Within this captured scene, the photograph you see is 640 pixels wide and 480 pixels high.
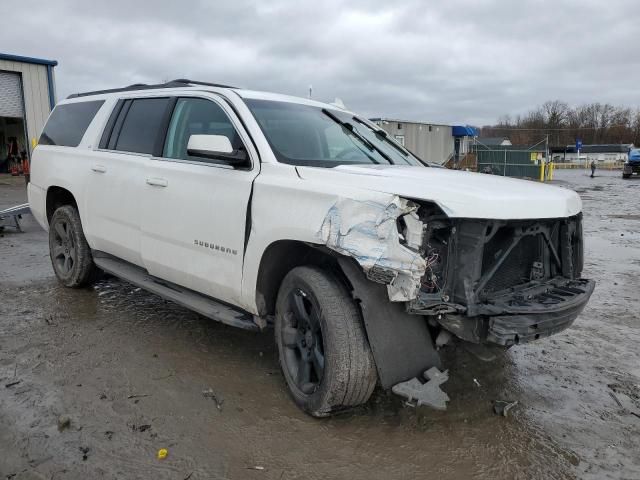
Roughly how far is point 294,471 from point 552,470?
1310mm

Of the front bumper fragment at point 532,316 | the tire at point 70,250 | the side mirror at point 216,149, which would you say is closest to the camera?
the front bumper fragment at point 532,316

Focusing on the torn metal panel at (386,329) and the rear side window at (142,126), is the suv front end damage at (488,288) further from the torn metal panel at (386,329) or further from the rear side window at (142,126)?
the rear side window at (142,126)

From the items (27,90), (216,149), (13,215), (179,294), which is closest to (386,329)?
(216,149)

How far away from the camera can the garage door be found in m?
19.7

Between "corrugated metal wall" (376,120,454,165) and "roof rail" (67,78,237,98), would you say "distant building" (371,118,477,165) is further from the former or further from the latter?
"roof rail" (67,78,237,98)

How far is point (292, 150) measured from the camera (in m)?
3.64

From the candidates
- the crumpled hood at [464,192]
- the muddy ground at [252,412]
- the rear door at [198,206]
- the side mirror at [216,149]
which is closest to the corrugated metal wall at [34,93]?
the muddy ground at [252,412]

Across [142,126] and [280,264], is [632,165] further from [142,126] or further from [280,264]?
[280,264]

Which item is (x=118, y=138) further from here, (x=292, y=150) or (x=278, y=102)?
(x=292, y=150)

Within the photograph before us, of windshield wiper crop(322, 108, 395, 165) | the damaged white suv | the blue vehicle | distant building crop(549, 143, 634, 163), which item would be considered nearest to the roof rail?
the damaged white suv

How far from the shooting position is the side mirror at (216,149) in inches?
132

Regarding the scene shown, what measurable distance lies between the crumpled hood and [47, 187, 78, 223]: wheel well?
340 cm

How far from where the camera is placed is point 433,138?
3559cm

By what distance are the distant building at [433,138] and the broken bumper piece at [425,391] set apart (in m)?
26.8
